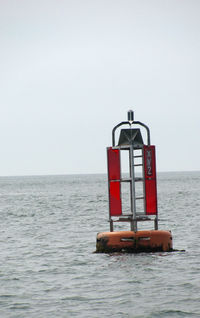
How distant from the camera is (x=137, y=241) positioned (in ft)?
53.1

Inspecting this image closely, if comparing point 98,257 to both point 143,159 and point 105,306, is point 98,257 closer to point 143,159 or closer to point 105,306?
point 143,159

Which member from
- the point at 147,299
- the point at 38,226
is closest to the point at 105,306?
the point at 147,299

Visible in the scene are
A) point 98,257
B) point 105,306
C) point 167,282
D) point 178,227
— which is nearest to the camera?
point 105,306

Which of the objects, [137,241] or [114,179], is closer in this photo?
[137,241]

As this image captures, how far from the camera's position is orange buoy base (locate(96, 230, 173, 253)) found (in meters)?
16.1

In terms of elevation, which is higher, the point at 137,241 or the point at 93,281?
the point at 137,241

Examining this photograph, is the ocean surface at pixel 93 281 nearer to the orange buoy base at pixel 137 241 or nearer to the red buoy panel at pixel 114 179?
the orange buoy base at pixel 137 241

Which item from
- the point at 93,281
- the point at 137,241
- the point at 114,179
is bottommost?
the point at 93,281

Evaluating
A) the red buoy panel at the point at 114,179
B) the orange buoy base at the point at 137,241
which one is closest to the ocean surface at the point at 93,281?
the orange buoy base at the point at 137,241

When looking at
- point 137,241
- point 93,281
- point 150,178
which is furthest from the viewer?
point 150,178

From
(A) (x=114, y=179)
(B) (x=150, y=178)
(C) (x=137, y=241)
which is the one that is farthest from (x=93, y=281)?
(B) (x=150, y=178)

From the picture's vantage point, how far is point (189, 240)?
21359mm

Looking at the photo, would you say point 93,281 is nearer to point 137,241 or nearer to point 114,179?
point 137,241

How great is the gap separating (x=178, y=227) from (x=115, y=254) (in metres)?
11.0
